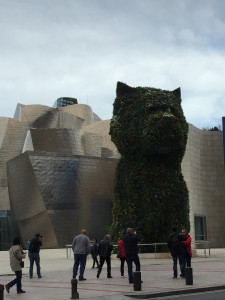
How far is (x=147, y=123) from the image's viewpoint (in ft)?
80.9

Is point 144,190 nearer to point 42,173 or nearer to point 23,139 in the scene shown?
point 42,173

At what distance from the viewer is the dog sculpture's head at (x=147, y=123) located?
2439 cm

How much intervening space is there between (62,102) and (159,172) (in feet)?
200

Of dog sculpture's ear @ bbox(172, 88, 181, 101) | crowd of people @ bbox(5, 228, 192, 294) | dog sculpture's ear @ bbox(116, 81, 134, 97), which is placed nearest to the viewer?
crowd of people @ bbox(5, 228, 192, 294)

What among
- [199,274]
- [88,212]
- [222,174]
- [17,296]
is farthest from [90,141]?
[17,296]

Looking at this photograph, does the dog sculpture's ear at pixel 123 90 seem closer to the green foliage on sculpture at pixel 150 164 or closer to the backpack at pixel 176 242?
the green foliage on sculpture at pixel 150 164

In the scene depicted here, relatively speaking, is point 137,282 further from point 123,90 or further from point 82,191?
point 82,191

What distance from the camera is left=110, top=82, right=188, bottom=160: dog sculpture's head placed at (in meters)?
24.4

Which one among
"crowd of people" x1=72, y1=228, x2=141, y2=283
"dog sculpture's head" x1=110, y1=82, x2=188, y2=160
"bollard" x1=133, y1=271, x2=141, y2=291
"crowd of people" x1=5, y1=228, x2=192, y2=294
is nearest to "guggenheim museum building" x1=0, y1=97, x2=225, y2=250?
"dog sculpture's head" x1=110, y1=82, x2=188, y2=160

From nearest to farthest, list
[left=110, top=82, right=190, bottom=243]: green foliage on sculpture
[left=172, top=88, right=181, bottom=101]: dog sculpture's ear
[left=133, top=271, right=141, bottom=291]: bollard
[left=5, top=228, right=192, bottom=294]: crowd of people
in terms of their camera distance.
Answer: [left=133, top=271, right=141, bottom=291]: bollard
[left=5, top=228, right=192, bottom=294]: crowd of people
[left=110, top=82, right=190, bottom=243]: green foliage on sculpture
[left=172, top=88, right=181, bottom=101]: dog sculpture's ear

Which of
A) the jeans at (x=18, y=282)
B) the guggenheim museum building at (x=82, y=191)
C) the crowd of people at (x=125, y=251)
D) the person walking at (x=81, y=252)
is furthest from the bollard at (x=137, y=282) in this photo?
the guggenheim museum building at (x=82, y=191)

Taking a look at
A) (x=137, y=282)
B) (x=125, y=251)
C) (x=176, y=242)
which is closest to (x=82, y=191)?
(x=176, y=242)

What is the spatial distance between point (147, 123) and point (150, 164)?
2350 mm

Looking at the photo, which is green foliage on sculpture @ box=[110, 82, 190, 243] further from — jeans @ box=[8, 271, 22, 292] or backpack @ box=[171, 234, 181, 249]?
jeans @ box=[8, 271, 22, 292]
